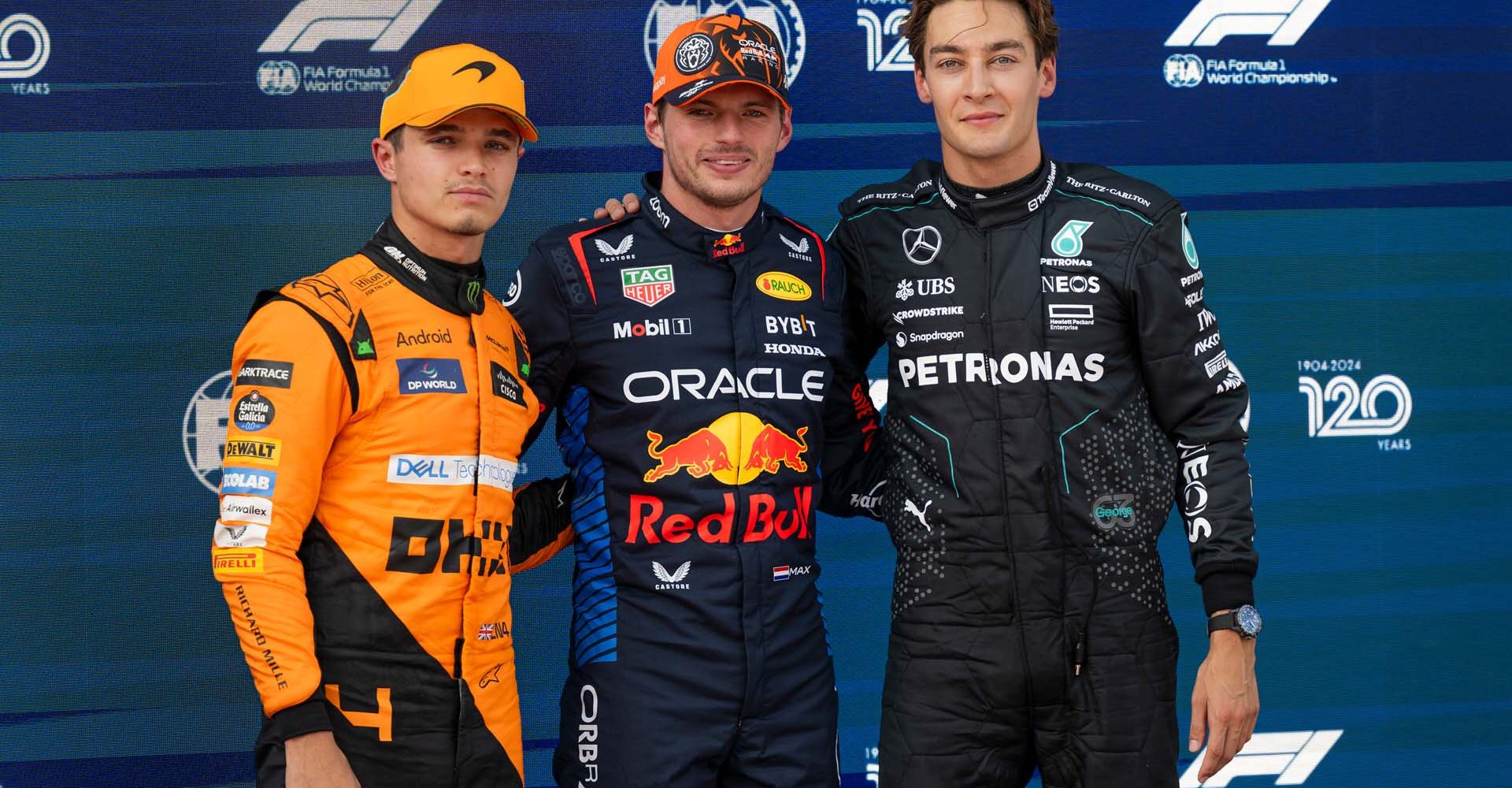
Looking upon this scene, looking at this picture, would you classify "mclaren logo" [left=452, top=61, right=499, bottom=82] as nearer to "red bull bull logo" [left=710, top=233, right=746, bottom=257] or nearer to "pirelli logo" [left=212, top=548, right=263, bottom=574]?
"red bull bull logo" [left=710, top=233, right=746, bottom=257]

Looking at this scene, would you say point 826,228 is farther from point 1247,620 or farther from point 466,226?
point 1247,620

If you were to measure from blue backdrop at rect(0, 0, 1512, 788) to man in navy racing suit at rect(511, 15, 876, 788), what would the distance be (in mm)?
858

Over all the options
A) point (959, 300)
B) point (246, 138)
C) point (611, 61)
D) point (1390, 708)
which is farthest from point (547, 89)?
point (1390, 708)

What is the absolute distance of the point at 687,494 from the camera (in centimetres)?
225

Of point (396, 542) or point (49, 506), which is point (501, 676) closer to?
point (396, 542)

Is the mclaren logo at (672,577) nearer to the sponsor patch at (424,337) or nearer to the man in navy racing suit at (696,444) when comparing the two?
the man in navy racing suit at (696,444)

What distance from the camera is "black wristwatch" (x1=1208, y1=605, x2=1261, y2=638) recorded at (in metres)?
2.21

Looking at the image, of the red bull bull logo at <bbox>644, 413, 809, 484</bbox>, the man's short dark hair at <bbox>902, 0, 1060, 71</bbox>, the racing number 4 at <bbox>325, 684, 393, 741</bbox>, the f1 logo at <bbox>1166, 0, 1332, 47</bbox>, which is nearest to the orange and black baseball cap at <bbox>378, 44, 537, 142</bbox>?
the red bull bull logo at <bbox>644, 413, 809, 484</bbox>

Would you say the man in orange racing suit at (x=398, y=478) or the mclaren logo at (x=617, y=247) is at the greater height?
the mclaren logo at (x=617, y=247)

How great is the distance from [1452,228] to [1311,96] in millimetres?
511

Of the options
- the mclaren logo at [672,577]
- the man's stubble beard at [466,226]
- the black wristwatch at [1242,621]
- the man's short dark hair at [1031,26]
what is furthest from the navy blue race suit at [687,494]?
the black wristwatch at [1242,621]

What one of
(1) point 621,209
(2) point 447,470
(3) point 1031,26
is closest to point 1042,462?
(3) point 1031,26

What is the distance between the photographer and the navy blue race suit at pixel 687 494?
7.33 ft

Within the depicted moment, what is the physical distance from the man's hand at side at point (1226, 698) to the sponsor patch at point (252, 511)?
59.7 inches
